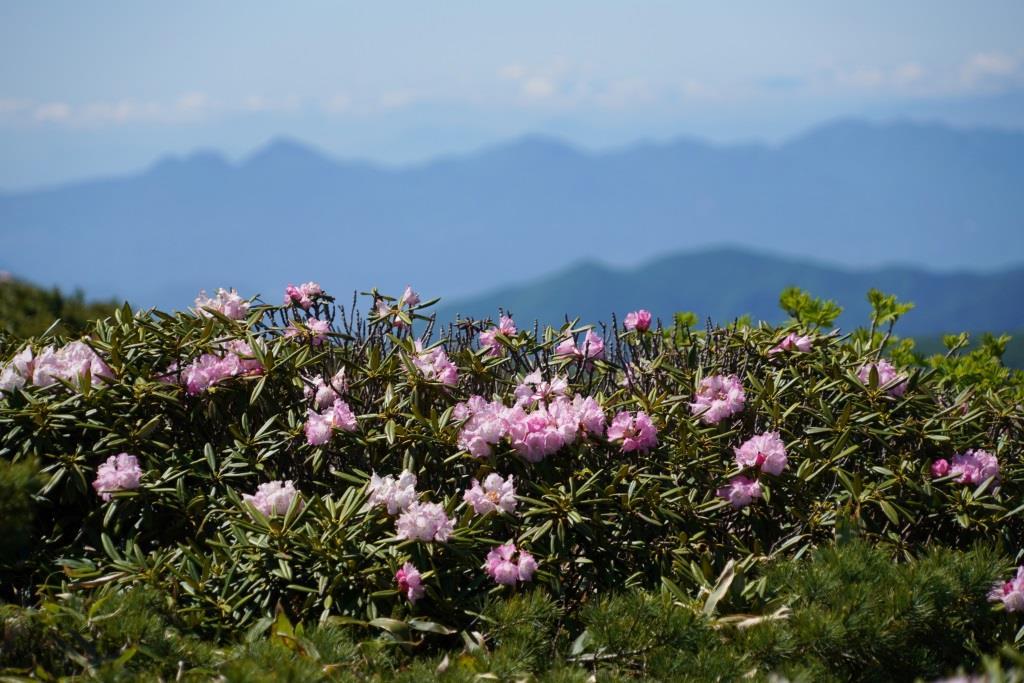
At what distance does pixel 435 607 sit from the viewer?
276 cm

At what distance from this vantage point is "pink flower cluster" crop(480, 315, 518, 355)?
379cm

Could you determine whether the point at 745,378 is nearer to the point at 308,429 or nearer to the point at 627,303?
the point at 308,429

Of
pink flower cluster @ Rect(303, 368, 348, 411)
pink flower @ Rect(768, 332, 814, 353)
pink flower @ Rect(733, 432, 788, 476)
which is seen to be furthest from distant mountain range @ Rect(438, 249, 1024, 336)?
pink flower @ Rect(733, 432, 788, 476)

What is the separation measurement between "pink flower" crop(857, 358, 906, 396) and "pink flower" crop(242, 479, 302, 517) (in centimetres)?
227

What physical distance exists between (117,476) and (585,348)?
6.07ft

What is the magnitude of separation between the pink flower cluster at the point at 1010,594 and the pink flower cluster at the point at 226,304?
9.90ft

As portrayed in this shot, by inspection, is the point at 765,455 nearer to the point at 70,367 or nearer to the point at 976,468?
the point at 976,468

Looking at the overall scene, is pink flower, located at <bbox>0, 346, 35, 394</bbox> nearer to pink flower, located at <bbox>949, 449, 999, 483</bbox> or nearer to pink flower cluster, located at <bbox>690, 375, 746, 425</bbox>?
pink flower cluster, located at <bbox>690, 375, 746, 425</bbox>

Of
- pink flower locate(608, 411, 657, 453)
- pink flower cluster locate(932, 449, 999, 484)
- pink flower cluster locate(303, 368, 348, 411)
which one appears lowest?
pink flower cluster locate(932, 449, 999, 484)

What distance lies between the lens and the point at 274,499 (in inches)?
112

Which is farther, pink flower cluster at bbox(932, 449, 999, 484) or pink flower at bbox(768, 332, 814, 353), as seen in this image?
pink flower at bbox(768, 332, 814, 353)

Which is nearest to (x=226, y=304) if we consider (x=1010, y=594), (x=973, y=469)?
(x=973, y=469)

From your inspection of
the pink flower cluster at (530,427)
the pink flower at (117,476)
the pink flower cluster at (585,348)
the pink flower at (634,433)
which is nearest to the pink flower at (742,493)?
the pink flower at (634,433)

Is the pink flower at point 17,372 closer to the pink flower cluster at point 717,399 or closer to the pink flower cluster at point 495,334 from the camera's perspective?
the pink flower cluster at point 495,334
